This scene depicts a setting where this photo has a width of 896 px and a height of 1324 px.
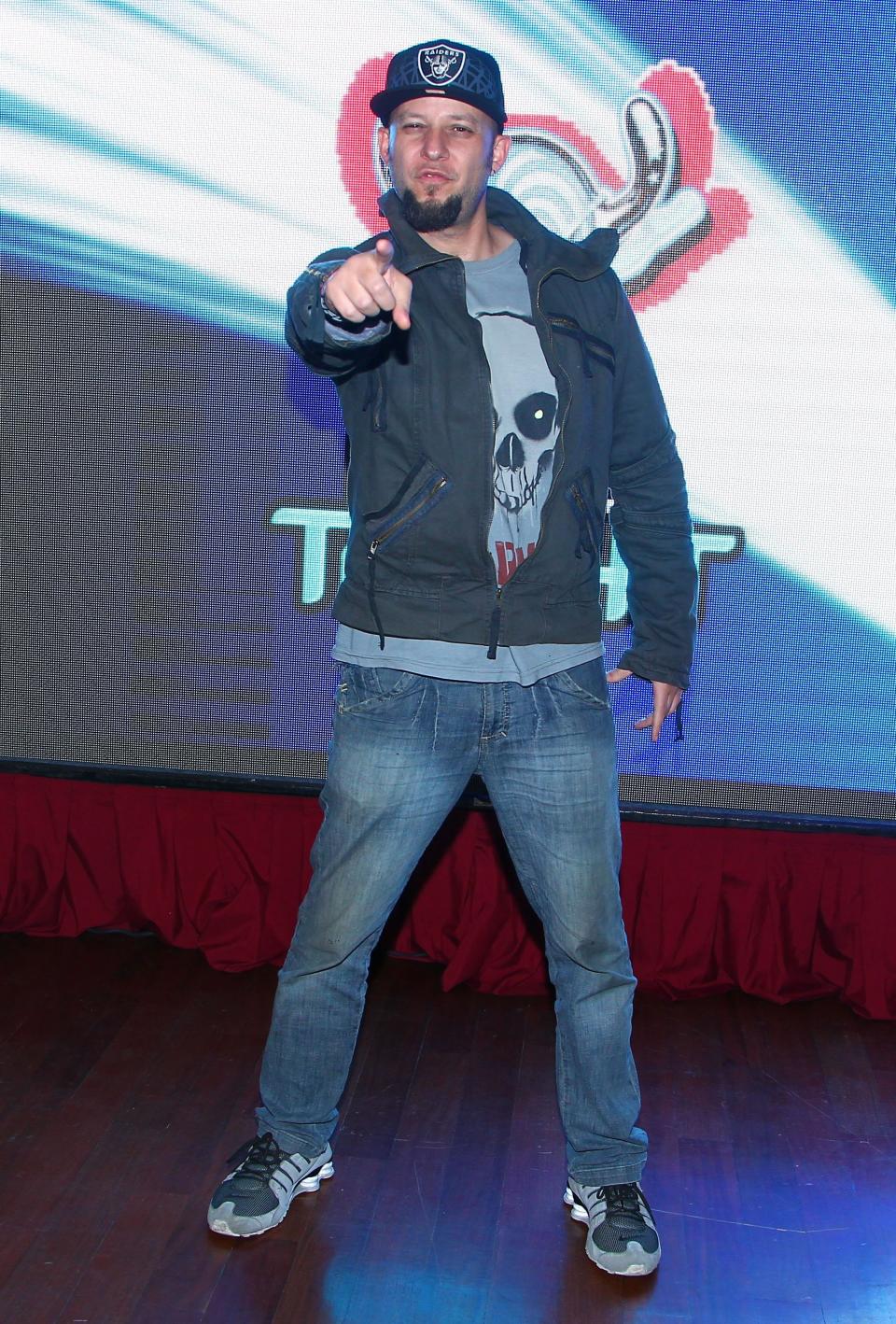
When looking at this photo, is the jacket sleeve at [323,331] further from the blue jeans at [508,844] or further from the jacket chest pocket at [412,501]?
the blue jeans at [508,844]

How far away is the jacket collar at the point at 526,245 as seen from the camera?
174cm

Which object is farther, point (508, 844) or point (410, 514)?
point (508, 844)

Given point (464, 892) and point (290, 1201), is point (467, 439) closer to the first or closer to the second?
point (290, 1201)

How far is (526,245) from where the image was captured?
184 centimetres

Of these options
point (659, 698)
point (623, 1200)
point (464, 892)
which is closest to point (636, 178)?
point (659, 698)

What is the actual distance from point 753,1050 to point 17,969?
139cm

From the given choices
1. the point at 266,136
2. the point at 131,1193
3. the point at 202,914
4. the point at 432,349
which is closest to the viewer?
the point at 432,349

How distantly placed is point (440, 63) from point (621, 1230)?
60.3 inches

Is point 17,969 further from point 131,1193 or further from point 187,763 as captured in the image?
point 131,1193

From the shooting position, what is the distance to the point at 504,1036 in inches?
100

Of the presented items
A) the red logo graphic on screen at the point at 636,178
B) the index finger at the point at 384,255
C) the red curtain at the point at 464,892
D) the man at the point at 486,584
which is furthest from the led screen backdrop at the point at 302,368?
the index finger at the point at 384,255

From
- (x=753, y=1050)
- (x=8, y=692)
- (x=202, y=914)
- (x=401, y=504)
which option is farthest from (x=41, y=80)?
(x=753, y=1050)

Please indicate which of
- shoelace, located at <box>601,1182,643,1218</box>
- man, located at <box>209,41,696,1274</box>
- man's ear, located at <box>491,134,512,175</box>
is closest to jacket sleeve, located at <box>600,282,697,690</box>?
man, located at <box>209,41,696,1274</box>

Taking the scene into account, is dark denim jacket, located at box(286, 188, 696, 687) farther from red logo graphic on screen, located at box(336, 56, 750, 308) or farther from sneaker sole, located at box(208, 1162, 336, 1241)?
sneaker sole, located at box(208, 1162, 336, 1241)
